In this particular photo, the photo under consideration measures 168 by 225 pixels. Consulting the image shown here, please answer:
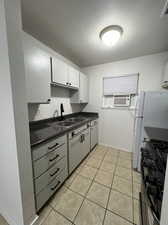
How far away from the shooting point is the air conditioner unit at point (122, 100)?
2.56 m

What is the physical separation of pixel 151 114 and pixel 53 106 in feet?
6.05

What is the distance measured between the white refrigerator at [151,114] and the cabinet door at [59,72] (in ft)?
4.69

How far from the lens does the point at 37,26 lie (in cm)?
138

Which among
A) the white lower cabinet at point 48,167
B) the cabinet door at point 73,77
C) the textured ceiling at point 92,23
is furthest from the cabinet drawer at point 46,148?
the textured ceiling at point 92,23

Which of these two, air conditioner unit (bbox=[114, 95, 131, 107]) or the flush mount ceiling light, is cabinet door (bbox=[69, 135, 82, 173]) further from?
the flush mount ceiling light

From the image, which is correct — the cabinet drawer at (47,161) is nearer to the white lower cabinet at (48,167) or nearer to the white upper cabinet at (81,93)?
the white lower cabinet at (48,167)

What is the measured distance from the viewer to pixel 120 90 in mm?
2592

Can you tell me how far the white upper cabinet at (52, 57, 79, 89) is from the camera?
1.69m

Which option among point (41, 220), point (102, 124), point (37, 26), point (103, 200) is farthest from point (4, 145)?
point (102, 124)

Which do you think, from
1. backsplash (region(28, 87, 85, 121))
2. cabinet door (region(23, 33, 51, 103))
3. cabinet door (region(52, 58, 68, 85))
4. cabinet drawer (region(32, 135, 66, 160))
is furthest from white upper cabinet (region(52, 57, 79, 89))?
cabinet drawer (region(32, 135, 66, 160))

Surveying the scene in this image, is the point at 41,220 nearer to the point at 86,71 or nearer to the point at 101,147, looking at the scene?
the point at 101,147

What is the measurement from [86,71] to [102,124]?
1.65m

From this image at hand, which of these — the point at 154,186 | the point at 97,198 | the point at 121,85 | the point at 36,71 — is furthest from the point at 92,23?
the point at 97,198

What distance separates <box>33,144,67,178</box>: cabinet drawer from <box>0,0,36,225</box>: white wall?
0.09 m
